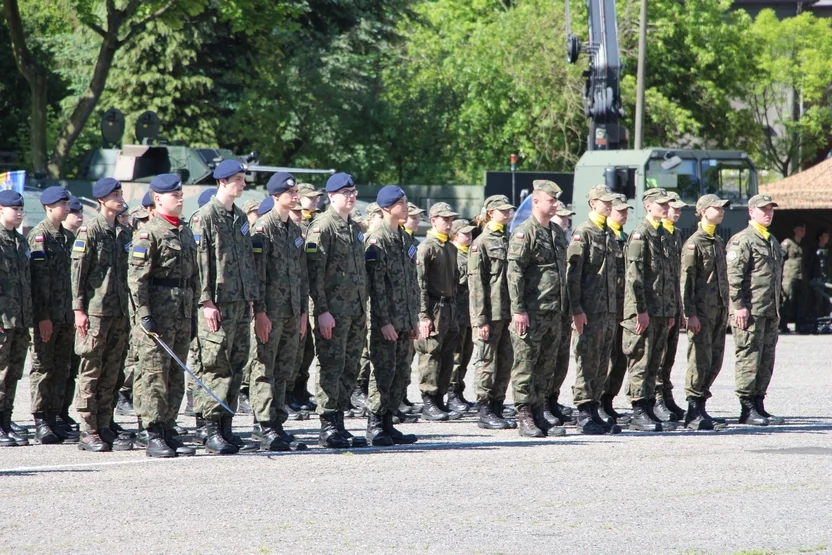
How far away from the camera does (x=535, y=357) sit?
10344 mm

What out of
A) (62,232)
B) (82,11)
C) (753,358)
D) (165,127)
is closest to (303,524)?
(62,232)

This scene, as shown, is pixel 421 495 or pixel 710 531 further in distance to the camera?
pixel 421 495

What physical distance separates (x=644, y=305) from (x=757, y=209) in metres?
1.36

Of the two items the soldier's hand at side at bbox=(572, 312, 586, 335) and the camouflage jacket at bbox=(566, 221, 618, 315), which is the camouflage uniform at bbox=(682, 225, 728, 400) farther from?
the soldier's hand at side at bbox=(572, 312, 586, 335)

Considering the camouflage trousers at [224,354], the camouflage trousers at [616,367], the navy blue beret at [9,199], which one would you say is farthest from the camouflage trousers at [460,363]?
the navy blue beret at [9,199]

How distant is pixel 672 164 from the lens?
21141mm

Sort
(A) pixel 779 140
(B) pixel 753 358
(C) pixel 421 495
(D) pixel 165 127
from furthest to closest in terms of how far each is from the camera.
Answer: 1. (A) pixel 779 140
2. (D) pixel 165 127
3. (B) pixel 753 358
4. (C) pixel 421 495

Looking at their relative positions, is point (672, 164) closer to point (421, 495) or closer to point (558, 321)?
point (558, 321)

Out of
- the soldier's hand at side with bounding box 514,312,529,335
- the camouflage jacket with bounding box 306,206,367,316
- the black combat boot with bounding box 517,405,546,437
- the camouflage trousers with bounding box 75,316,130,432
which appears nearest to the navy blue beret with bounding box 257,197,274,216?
the camouflage jacket with bounding box 306,206,367,316

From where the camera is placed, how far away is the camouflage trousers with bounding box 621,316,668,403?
11016mm

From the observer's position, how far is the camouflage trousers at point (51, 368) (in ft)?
33.6

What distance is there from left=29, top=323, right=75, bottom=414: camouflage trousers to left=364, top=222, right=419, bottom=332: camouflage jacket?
2465 mm

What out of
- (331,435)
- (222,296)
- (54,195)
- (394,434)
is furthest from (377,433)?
(54,195)

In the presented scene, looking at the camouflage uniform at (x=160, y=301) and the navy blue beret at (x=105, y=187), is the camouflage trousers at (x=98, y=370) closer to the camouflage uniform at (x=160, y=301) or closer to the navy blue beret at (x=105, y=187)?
the camouflage uniform at (x=160, y=301)
